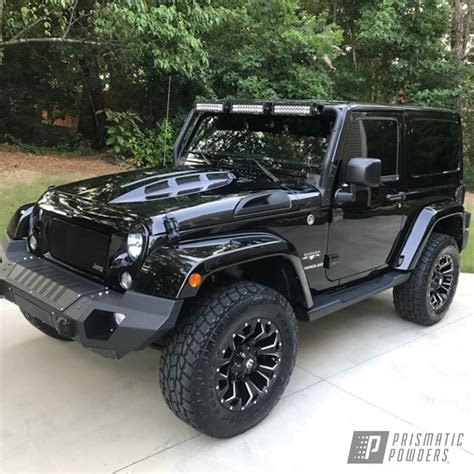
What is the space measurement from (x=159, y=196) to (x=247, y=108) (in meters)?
Result: 1.09

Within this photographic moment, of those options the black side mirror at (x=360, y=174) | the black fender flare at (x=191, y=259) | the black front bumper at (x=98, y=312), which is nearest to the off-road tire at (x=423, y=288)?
the black side mirror at (x=360, y=174)

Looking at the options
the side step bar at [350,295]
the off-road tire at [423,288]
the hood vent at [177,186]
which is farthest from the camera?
the off-road tire at [423,288]

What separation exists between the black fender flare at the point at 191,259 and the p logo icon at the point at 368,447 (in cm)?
113

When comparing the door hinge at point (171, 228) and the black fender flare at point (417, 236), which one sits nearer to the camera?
the door hinge at point (171, 228)

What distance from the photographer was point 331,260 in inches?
133

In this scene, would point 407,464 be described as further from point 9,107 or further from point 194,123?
point 9,107

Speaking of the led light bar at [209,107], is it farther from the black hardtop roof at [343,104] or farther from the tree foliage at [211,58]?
the tree foliage at [211,58]

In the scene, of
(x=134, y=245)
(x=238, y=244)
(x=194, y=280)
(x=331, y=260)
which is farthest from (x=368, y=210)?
(x=134, y=245)

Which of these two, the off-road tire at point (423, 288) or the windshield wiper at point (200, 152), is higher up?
the windshield wiper at point (200, 152)

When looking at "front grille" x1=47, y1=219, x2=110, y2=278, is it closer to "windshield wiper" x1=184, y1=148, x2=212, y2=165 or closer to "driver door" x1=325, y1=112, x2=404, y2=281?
"windshield wiper" x1=184, y1=148, x2=212, y2=165

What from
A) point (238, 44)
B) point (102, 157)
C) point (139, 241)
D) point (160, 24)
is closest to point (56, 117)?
point (102, 157)

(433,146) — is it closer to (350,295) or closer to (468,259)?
(350,295)

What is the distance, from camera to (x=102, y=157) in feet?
33.8

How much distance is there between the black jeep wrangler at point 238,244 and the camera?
8.09 feet
